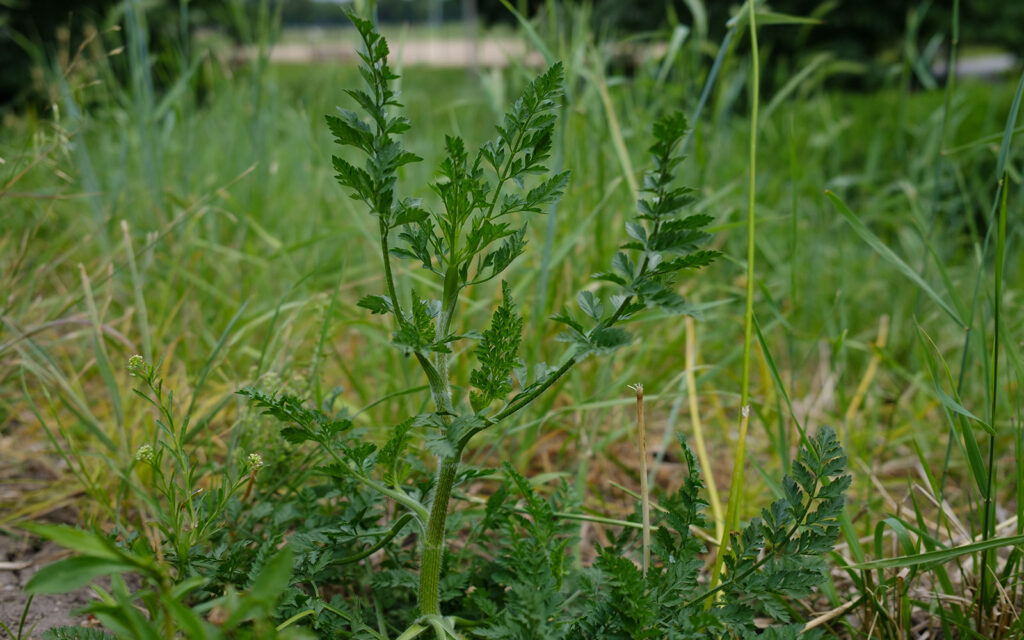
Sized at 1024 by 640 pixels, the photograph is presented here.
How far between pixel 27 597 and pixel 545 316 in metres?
0.93

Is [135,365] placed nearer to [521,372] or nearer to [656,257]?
[521,372]

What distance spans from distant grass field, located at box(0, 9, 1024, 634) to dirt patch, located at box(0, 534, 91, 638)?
0.20 ft

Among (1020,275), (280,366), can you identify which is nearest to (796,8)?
(1020,275)

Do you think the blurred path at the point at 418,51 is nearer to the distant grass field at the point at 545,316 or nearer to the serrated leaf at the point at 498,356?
the distant grass field at the point at 545,316

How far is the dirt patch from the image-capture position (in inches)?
37.5

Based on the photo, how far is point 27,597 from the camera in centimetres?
100

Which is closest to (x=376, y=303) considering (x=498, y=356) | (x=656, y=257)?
(x=498, y=356)

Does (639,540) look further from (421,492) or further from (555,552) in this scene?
(421,492)

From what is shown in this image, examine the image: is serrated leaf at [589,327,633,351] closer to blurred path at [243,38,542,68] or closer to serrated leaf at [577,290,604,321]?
serrated leaf at [577,290,604,321]

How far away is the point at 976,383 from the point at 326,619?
1.77m

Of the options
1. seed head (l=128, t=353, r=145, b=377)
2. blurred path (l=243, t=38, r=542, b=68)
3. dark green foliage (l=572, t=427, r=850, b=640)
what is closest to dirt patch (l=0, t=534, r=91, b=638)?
seed head (l=128, t=353, r=145, b=377)

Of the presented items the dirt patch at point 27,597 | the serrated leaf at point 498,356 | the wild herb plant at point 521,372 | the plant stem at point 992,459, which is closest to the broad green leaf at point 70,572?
the wild herb plant at point 521,372

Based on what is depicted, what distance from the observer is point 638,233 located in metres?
0.70

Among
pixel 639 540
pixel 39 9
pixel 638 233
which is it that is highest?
pixel 39 9
